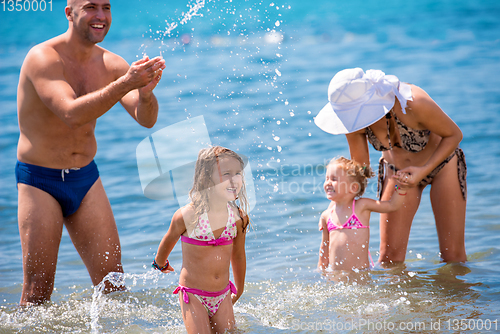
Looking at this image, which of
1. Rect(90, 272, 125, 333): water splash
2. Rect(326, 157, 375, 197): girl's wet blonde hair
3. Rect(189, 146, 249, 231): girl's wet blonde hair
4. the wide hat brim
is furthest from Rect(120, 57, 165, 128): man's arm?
Rect(326, 157, 375, 197): girl's wet blonde hair

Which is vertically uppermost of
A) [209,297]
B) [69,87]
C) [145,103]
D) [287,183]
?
[69,87]

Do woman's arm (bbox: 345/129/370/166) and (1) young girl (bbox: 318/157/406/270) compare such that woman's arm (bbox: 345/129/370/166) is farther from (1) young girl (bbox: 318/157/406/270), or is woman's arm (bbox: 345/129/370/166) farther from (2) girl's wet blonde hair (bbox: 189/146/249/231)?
(2) girl's wet blonde hair (bbox: 189/146/249/231)

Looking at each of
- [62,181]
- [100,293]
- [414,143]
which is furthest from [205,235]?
[414,143]

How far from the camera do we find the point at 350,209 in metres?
4.43

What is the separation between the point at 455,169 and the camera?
4324 millimetres

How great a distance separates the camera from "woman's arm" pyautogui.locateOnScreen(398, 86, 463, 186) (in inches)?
154

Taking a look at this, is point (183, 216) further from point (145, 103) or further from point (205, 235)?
point (145, 103)

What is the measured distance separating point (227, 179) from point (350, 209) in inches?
57.6

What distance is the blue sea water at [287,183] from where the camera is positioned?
12.8ft

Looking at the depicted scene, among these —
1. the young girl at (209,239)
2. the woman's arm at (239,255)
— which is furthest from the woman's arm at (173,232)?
the woman's arm at (239,255)

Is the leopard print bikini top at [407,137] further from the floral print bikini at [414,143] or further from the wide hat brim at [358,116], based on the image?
the wide hat brim at [358,116]

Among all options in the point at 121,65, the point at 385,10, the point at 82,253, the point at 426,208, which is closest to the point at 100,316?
the point at 82,253

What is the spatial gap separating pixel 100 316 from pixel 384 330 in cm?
206

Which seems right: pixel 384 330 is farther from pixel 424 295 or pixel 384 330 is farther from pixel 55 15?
pixel 55 15
